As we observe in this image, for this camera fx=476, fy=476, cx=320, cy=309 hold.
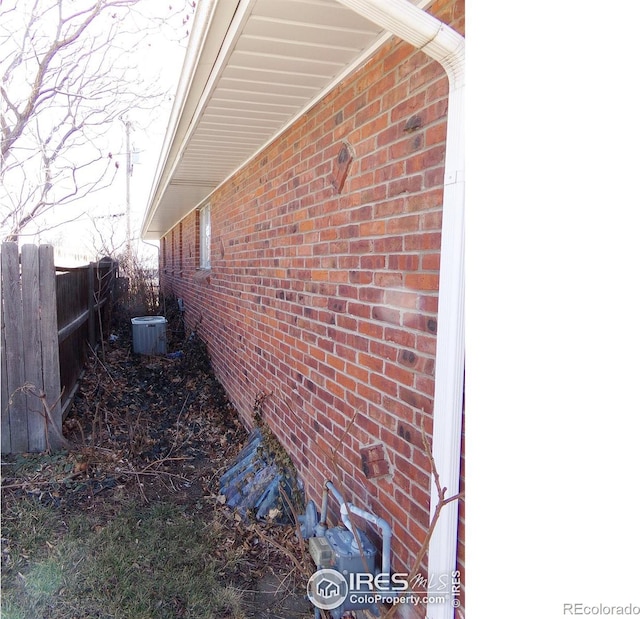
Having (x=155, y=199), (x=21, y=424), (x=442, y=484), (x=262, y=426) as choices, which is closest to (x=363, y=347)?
(x=442, y=484)

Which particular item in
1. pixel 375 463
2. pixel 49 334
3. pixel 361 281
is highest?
pixel 361 281

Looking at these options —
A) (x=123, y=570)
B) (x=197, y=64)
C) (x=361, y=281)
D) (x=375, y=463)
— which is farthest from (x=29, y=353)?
(x=375, y=463)

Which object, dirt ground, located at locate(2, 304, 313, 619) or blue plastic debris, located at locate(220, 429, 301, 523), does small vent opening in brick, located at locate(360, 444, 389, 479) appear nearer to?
dirt ground, located at locate(2, 304, 313, 619)

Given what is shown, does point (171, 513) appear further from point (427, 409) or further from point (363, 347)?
point (427, 409)

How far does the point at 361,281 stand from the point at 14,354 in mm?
3483

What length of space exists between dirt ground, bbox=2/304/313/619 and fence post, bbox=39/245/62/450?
30cm

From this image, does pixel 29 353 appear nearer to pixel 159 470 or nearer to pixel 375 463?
pixel 159 470

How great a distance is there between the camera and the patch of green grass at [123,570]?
2602 mm

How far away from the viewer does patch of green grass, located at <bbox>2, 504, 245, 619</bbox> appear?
8.54 feet

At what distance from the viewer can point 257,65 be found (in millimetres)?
2855

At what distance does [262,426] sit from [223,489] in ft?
2.13

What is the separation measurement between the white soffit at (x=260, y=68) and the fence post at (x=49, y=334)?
169cm

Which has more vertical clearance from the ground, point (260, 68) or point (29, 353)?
point (260, 68)

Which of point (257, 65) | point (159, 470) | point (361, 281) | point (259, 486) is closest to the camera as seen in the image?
point (361, 281)
